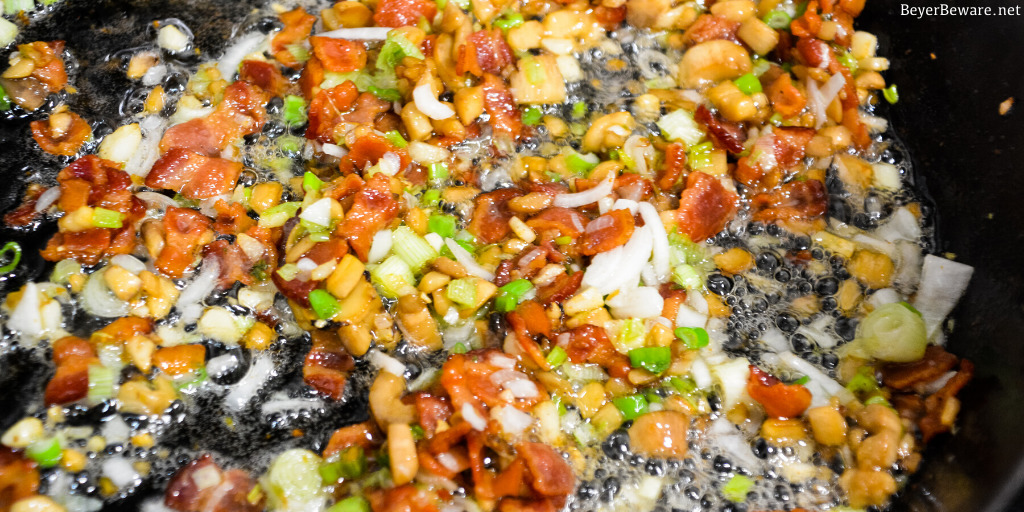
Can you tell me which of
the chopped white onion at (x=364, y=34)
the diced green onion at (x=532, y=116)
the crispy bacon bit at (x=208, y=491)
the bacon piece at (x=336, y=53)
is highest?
the chopped white onion at (x=364, y=34)

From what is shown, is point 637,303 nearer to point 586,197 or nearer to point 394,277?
point 586,197

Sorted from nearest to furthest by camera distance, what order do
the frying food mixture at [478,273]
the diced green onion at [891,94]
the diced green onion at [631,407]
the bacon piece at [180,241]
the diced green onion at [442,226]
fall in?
the frying food mixture at [478,273] < the diced green onion at [631,407] < the bacon piece at [180,241] < the diced green onion at [442,226] < the diced green onion at [891,94]

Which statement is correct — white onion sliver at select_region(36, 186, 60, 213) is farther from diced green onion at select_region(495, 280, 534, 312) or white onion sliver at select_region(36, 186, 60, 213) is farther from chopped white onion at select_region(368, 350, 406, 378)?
diced green onion at select_region(495, 280, 534, 312)

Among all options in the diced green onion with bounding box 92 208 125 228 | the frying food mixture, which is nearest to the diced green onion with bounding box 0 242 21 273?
the frying food mixture

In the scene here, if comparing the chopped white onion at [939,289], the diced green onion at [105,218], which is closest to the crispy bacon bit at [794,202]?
the chopped white onion at [939,289]

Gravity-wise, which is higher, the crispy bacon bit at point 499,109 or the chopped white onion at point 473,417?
the crispy bacon bit at point 499,109

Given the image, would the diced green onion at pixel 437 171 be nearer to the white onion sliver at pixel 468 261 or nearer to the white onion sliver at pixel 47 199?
the white onion sliver at pixel 468 261

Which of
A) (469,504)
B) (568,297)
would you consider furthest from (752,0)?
(469,504)
